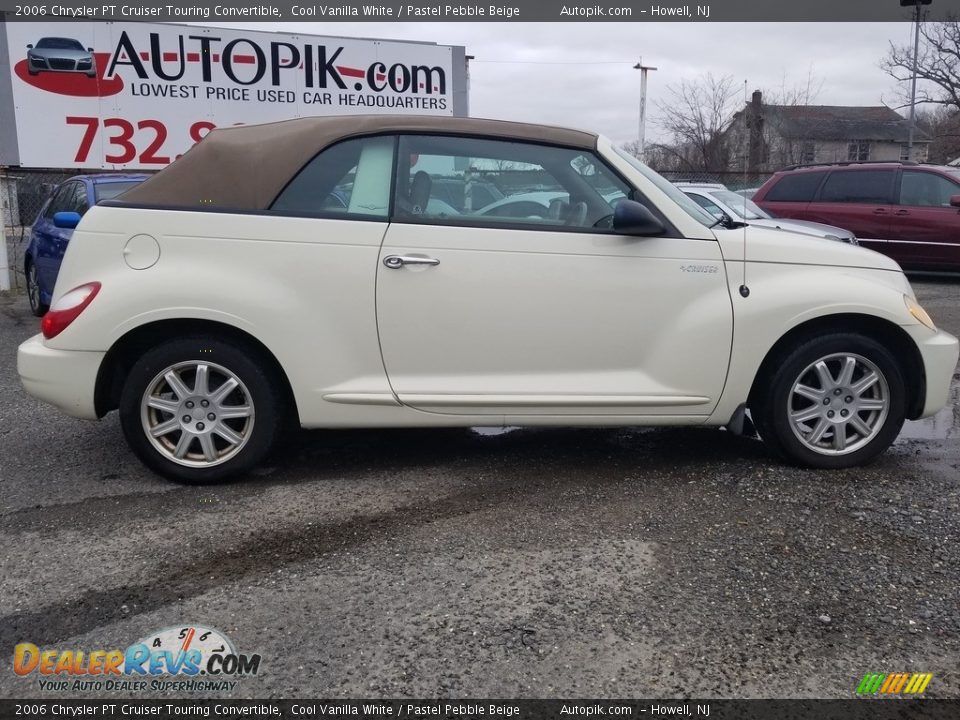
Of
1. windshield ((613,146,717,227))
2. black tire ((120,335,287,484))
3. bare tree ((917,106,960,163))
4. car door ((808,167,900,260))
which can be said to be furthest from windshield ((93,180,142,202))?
bare tree ((917,106,960,163))

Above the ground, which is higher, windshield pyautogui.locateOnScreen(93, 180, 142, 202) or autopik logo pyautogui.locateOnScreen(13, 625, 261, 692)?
windshield pyautogui.locateOnScreen(93, 180, 142, 202)

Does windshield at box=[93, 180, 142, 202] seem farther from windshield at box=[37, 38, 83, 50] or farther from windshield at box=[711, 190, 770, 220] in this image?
windshield at box=[711, 190, 770, 220]

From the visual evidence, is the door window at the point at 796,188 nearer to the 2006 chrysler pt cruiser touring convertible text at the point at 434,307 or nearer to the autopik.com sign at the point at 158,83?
the autopik.com sign at the point at 158,83

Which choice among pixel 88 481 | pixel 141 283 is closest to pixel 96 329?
pixel 141 283

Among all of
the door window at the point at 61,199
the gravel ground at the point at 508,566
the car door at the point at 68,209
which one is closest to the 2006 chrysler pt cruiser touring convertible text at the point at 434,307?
the gravel ground at the point at 508,566

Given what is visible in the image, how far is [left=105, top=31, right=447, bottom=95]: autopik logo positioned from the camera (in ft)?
42.2

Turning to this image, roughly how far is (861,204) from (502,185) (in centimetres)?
1043

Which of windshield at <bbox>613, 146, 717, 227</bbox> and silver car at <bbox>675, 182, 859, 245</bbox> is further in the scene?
silver car at <bbox>675, 182, 859, 245</bbox>

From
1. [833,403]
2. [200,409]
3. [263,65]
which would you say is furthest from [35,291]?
[833,403]

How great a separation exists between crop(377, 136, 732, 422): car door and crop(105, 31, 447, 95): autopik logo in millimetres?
10448

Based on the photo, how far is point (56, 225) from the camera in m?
8.32

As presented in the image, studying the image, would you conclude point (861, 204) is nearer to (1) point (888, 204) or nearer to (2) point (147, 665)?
(1) point (888, 204)

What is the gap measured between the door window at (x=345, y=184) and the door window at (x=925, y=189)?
10862 mm

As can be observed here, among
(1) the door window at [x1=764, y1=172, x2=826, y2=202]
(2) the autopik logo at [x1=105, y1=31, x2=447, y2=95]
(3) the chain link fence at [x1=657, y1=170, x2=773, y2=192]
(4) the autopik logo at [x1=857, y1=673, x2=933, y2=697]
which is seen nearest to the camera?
(4) the autopik logo at [x1=857, y1=673, x2=933, y2=697]
